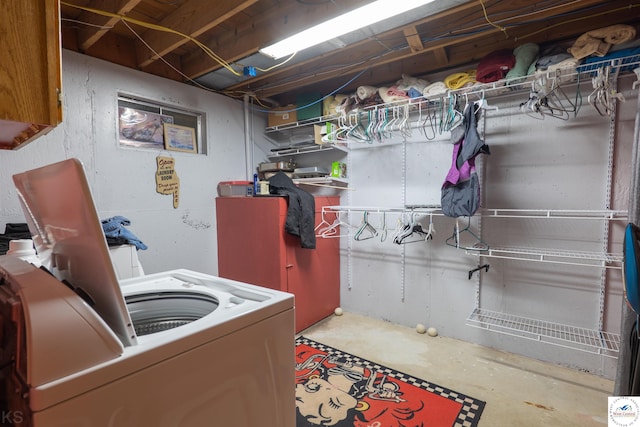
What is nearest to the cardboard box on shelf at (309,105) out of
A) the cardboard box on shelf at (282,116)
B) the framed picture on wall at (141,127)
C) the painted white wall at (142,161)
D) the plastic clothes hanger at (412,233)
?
the cardboard box on shelf at (282,116)

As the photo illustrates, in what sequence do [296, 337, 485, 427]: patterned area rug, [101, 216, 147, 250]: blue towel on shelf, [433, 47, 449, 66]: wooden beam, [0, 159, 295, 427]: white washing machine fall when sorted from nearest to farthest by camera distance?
[0, 159, 295, 427]: white washing machine < [296, 337, 485, 427]: patterned area rug < [101, 216, 147, 250]: blue towel on shelf < [433, 47, 449, 66]: wooden beam

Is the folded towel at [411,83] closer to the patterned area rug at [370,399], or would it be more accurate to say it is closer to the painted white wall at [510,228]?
the painted white wall at [510,228]

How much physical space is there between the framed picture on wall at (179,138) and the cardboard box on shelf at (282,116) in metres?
0.86

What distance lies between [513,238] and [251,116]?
279cm

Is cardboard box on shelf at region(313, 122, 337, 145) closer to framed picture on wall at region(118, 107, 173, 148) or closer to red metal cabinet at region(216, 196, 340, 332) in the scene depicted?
red metal cabinet at region(216, 196, 340, 332)

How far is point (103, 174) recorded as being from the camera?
7.64 ft

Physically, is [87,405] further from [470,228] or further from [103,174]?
[470,228]

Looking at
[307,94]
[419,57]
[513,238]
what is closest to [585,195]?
[513,238]

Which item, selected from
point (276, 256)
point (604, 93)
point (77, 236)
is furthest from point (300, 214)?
point (604, 93)

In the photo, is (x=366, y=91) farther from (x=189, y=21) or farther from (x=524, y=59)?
(x=189, y=21)

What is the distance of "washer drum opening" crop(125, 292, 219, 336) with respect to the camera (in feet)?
3.73

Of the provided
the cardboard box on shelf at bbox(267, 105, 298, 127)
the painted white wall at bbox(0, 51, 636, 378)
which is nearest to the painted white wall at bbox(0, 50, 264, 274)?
the painted white wall at bbox(0, 51, 636, 378)

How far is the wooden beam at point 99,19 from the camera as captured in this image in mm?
1800

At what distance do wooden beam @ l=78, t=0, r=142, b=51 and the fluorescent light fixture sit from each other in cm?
84
